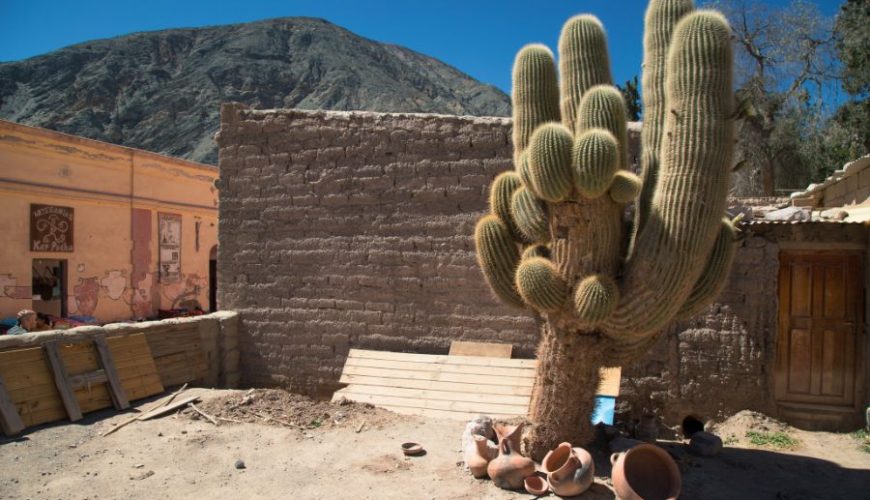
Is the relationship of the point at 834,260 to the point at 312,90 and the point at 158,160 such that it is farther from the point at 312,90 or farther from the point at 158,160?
the point at 312,90

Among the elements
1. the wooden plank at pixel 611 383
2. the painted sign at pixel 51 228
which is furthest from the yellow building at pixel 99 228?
the wooden plank at pixel 611 383

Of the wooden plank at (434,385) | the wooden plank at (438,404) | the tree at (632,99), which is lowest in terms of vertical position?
the wooden plank at (438,404)

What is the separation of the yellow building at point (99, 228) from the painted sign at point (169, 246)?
0.03 meters

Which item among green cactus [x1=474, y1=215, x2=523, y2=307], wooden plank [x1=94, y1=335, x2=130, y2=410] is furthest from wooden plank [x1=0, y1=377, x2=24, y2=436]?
green cactus [x1=474, y1=215, x2=523, y2=307]

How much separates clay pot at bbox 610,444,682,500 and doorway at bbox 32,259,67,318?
46.3ft

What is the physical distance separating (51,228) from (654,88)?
1433 cm

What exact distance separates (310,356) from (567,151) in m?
4.66

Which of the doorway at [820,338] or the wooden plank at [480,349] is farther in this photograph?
the wooden plank at [480,349]

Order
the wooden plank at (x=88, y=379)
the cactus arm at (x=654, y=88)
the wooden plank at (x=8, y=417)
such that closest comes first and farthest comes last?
1. the cactus arm at (x=654, y=88)
2. the wooden plank at (x=8, y=417)
3. the wooden plank at (x=88, y=379)

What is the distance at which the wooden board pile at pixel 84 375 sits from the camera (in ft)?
18.7

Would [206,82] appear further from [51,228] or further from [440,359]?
[440,359]

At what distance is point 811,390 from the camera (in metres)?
6.47

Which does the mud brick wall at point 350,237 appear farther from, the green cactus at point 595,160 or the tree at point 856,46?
the tree at point 856,46

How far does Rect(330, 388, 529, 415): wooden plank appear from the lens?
6.27 m
